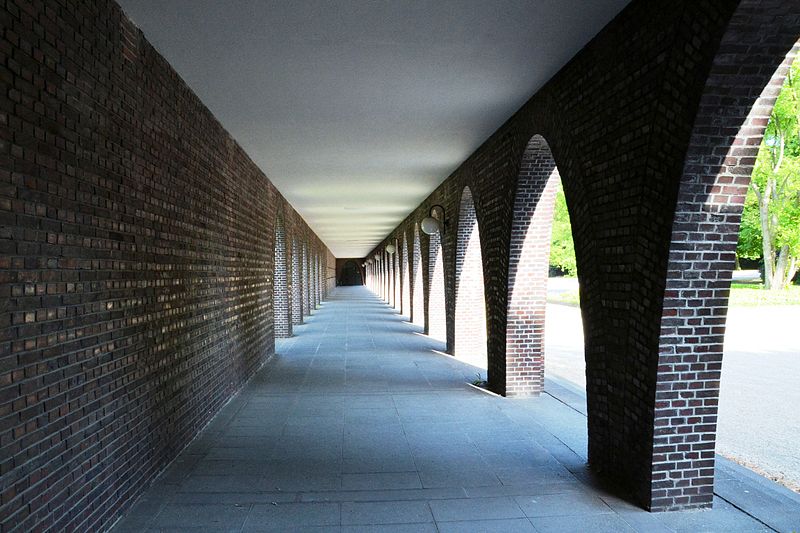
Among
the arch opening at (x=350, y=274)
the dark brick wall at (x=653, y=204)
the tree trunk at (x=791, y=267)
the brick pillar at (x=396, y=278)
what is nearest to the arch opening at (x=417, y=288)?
the brick pillar at (x=396, y=278)

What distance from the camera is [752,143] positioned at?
143 inches

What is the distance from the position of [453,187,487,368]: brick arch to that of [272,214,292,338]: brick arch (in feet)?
14.4

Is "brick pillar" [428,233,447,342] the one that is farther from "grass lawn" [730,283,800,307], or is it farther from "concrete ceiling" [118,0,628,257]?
"grass lawn" [730,283,800,307]

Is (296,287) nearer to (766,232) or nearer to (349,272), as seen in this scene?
(766,232)

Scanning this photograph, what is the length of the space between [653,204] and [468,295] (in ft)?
24.1

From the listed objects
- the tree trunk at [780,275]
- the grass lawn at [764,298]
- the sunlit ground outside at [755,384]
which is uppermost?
the tree trunk at [780,275]

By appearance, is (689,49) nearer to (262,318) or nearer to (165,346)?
(165,346)

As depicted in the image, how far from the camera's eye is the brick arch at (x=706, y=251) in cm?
329

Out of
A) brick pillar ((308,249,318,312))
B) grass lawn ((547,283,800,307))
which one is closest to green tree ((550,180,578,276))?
grass lawn ((547,283,800,307))

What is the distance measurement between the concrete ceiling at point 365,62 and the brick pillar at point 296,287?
8.50 meters

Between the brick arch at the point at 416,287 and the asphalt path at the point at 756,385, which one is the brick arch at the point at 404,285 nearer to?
the brick arch at the point at 416,287

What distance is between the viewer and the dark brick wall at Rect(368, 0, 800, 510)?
131 inches

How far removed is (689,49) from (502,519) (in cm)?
305

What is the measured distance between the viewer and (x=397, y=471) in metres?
4.79
